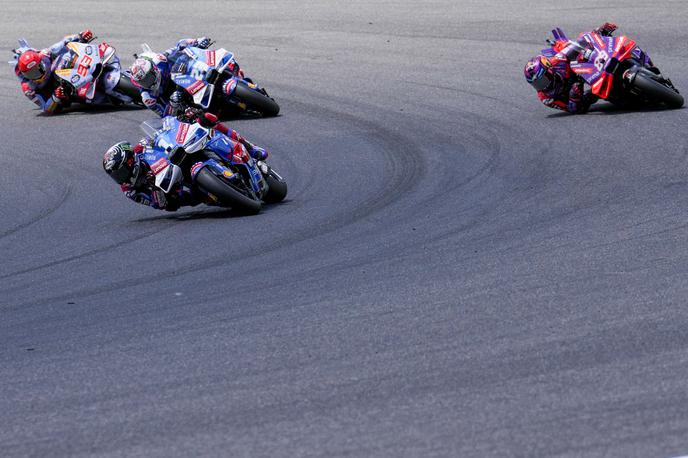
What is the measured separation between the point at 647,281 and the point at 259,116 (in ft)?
36.6

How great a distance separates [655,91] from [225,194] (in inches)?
247

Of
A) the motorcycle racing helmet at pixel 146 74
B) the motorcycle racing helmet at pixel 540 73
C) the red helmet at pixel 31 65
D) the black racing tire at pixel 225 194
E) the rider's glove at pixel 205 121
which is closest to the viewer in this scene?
the black racing tire at pixel 225 194

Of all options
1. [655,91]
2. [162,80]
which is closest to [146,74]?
[162,80]

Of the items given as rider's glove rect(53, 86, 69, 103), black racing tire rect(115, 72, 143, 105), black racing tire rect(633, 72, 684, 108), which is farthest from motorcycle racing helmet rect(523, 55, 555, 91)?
rider's glove rect(53, 86, 69, 103)

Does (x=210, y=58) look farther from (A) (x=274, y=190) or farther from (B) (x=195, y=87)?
(A) (x=274, y=190)

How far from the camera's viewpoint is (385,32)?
24.3m

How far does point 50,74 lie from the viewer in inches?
766

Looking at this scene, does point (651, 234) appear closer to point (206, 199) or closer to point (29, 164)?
point (206, 199)

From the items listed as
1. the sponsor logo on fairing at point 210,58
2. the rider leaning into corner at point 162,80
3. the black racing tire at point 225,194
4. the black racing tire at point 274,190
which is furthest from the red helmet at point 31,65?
the black racing tire at point 225,194

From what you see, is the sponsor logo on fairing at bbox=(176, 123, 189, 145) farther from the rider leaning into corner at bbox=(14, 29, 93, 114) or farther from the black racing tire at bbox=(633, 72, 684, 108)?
the rider leaning into corner at bbox=(14, 29, 93, 114)

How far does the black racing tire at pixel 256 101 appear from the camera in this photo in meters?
17.5

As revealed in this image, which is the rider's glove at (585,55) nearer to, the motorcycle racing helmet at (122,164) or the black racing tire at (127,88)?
the motorcycle racing helmet at (122,164)

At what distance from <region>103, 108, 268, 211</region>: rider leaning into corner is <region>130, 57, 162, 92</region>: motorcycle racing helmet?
553 cm

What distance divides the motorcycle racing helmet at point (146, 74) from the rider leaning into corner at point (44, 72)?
2382mm
